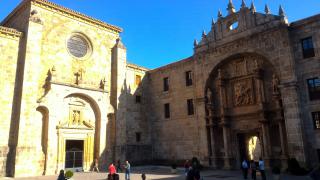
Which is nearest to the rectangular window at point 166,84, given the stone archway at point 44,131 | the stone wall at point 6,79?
the stone archway at point 44,131

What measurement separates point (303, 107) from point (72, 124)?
18.3m

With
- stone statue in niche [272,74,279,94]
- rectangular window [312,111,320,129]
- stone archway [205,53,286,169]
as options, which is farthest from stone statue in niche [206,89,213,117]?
rectangular window [312,111,320,129]

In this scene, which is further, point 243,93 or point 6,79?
point 243,93

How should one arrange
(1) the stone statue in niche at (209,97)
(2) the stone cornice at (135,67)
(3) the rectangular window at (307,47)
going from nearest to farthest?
(3) the rectangular window at (307,47)
(1) the stone statue in niche at (209,97)
(2) the stone cornice at (135,67)

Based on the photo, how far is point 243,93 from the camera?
2327 centimetres

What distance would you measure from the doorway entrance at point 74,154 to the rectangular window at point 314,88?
62.1 ft

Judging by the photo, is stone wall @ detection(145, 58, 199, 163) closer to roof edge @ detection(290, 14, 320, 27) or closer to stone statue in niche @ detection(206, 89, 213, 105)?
stone statue in niche @ detection(206, 89, 213, 105)

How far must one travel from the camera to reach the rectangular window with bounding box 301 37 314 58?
19594mm

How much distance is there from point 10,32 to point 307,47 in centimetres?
2221

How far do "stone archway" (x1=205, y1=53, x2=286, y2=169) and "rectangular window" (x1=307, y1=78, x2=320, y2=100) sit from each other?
210 cm

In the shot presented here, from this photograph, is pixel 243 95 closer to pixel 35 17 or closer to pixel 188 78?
pixel 188 78

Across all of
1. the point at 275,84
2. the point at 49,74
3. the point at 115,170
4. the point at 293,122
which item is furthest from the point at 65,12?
the point at 293,122

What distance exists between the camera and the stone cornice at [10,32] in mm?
21688

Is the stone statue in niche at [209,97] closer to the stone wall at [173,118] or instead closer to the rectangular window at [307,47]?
the stone wall at [173,118]
